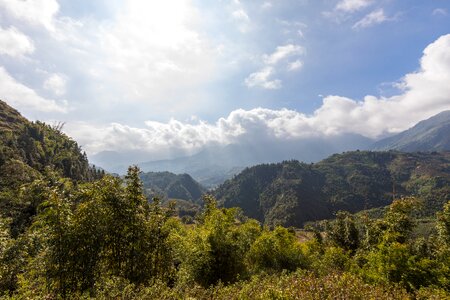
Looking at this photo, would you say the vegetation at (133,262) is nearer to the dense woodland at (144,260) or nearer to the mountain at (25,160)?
the dense woodland at (144,260)

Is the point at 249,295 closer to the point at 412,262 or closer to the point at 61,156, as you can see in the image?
the point at 412,262

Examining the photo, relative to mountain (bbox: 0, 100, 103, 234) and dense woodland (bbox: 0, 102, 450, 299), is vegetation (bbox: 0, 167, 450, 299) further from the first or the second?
mountain (bbox: 0, 100, 103, 234)

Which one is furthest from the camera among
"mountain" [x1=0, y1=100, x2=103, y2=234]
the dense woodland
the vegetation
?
"mountain" [x1=0, y1=100, x2=103, y2=234]

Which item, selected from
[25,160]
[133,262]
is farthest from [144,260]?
[25,160]

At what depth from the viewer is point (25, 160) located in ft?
458

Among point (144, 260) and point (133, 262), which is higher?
point (133, 262)

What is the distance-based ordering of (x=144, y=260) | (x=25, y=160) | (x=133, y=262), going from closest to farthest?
(x=133, y=262)
(x=144, y=260)
(x=25, y=160)

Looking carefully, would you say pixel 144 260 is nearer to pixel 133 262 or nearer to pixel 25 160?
pixel 133 262

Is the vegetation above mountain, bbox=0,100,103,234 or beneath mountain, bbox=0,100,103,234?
beneath

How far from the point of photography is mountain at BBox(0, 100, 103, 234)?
9068 centimetres

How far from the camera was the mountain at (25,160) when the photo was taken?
9068cm

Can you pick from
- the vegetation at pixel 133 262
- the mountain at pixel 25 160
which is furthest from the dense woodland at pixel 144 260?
the mountain at pixel 25 160

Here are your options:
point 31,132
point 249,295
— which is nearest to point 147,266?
point 249,295

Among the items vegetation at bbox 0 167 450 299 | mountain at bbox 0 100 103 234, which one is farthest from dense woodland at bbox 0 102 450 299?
mountain at bbox 0 100 103 234
